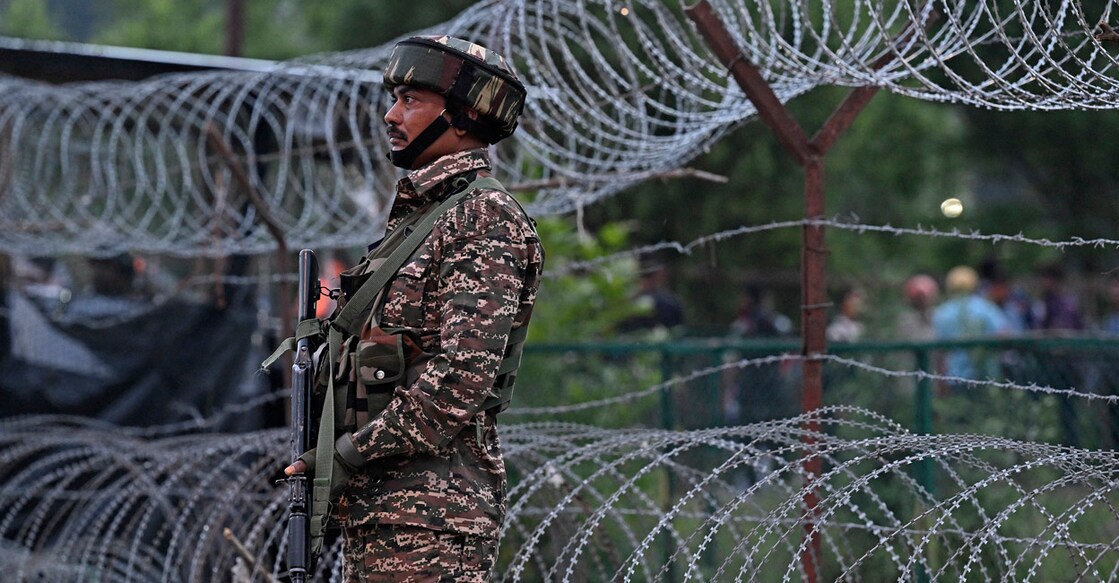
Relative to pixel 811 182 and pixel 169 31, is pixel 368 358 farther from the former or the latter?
pixel 169 31

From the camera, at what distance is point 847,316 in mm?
11812

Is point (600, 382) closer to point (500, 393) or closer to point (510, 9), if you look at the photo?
point (510, 9)

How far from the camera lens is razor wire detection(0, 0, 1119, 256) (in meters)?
3.44

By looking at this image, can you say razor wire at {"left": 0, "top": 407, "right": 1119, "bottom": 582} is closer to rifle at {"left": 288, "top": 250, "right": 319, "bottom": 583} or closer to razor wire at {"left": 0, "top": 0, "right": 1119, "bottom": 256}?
rifle at {"left": 288, "top": 250, "right": 319, "bottom": 583}

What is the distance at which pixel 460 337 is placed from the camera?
8.86ft

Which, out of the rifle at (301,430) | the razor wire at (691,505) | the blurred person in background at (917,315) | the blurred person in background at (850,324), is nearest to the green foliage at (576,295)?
the razor wire at (691,505)

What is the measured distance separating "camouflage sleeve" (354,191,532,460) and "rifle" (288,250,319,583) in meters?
0.15

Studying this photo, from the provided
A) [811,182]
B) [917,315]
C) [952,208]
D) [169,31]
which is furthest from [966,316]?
[169,31]

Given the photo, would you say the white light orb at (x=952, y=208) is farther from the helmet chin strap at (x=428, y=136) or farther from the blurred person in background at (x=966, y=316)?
the blurred person in background at (x=966, y=316)

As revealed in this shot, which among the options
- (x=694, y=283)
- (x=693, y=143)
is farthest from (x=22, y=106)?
(x=694, y=283)

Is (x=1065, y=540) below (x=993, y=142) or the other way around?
below

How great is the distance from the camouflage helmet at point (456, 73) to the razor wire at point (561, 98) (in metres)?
0.84

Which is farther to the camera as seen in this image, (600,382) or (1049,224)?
(1049,224)

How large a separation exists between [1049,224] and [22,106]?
9189 mm
